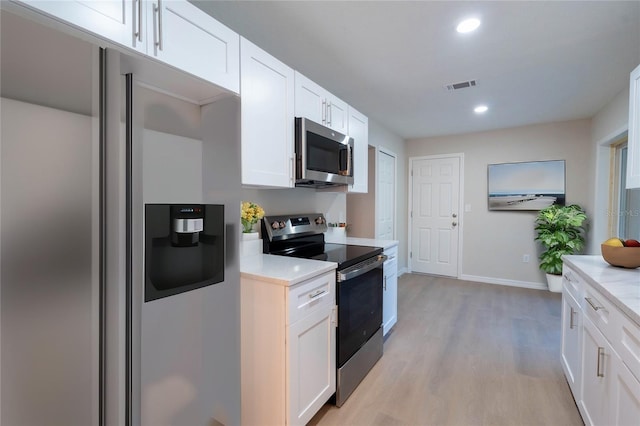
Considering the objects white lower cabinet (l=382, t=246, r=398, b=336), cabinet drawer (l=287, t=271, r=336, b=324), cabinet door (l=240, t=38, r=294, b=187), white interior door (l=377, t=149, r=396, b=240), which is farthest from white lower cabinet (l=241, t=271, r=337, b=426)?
white interior door (l=377, t=149, r=396, b=240)

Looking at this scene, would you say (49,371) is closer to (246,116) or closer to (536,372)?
(246,116)

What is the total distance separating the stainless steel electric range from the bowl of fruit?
1353 millimetres

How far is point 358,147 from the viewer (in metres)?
2.79

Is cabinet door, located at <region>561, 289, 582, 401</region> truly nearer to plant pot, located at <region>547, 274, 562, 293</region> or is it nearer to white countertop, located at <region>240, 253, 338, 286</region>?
white countertop, located at <region>240, 253, 338, 286</region>

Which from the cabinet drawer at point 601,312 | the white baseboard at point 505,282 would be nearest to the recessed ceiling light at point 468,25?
the cabinet drawer at point 601,312

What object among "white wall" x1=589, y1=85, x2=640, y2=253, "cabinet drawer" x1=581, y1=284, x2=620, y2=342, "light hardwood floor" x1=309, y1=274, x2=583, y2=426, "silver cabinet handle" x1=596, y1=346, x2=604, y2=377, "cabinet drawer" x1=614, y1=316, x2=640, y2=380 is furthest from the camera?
"white wall" x1=589, y1=85, x2=640, y2=253

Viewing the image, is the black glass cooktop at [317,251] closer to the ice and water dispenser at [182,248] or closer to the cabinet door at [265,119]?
the cabinet door at [265,119]

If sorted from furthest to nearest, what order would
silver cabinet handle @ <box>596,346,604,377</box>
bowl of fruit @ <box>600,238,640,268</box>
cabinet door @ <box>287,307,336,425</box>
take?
bowl of fruit @ <box>600,238,640,268</box> → cabinet door @ <box>287,307,336,425</box> → silver cabinet handle @ <box>596,346,604,377</box>

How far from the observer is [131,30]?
40.8 inches

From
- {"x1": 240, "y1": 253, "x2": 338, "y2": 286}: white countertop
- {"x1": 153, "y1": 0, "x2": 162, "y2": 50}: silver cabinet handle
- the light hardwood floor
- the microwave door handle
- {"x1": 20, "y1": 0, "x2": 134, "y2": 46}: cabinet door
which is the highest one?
{"x1": 153, "y1": 0, "x2": 162, "y2": 50}: silver cabinet handle

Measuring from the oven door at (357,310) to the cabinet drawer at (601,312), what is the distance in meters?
1.19

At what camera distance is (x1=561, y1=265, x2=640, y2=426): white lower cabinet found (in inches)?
42.6

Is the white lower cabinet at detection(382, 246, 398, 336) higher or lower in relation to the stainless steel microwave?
lower

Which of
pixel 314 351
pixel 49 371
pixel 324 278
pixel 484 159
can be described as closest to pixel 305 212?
pixel 324 278
